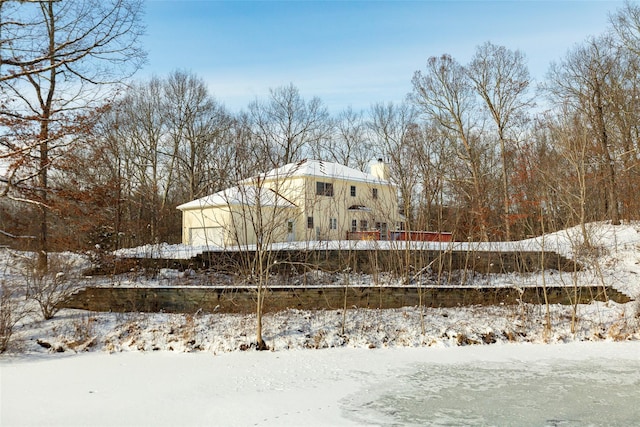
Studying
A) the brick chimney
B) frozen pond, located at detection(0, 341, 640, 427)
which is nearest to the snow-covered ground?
frozen pond, located at detection(0, 341, 640, 427)

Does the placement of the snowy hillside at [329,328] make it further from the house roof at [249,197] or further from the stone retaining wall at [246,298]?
the house roof at [249,197]

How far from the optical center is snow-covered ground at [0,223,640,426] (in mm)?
6156

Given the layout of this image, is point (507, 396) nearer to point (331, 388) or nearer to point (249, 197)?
point (331, 388)

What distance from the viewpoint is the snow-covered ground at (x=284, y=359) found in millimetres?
6156

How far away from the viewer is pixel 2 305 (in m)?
9.57

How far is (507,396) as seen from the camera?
6.83 metres

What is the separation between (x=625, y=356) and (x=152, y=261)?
43.5 ft

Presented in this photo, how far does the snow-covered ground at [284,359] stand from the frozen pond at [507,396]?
0.05m

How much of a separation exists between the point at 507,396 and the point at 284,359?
12.8 feet

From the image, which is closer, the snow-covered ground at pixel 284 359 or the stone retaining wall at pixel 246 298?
the snow-covered ground at pixel 284 359

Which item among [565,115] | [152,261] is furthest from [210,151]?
[565,115]

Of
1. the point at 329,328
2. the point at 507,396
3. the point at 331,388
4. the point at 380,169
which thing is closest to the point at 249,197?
the point at 329,328

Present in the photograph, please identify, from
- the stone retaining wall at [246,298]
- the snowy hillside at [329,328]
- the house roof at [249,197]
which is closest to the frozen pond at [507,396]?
the snowy hillside at [329,328]

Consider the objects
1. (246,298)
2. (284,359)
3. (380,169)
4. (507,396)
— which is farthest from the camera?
(380,169)
